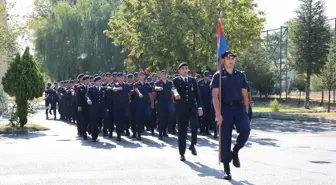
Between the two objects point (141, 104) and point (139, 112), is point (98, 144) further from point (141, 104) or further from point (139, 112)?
point (141, 104)

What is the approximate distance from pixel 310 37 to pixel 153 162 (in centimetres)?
3548

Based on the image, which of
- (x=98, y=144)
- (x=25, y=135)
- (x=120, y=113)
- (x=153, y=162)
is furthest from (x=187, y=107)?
(x=25, y=135)

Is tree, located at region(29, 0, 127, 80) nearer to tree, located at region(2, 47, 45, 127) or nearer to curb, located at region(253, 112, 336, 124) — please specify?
curb, located at region(253, 112, 336, 124)

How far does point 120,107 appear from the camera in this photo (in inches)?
625

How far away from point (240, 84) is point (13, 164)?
4.52 meters

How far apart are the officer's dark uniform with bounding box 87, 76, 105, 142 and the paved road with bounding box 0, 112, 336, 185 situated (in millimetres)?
436

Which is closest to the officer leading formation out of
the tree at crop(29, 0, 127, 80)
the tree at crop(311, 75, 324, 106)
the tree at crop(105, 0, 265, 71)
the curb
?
the curb

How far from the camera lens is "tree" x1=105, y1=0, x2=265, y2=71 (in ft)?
89.9

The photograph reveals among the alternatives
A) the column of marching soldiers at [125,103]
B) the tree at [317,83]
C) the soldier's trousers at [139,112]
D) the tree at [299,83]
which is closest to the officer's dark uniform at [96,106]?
the column of marching soldiers at [125,103]

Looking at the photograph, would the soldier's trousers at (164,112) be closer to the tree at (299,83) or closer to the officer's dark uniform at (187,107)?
the officer's dark uniform at (187,107)

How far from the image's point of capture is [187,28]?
2736 centimetres

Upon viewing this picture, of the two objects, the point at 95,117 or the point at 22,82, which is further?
the point at 22,82

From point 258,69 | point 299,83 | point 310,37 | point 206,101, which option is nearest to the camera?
point 206,101

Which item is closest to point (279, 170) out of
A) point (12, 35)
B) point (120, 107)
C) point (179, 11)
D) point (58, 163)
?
point (58, 163)
